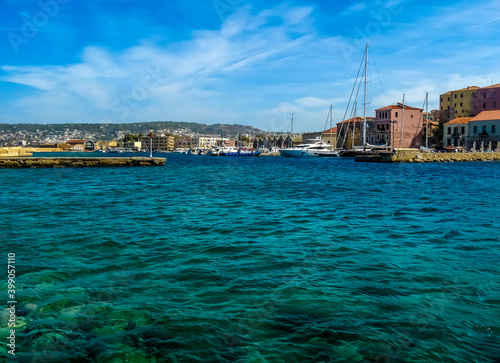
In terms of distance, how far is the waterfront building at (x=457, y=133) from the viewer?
82188 millimetres

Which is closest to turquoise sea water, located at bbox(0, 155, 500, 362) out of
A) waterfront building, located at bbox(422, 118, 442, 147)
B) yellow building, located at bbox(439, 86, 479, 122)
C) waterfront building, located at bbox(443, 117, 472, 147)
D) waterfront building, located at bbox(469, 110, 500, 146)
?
waterfront building, located at bbox(469, 110, 500, 146)

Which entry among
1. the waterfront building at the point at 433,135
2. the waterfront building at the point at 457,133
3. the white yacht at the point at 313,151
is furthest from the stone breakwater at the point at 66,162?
the waterfront building at the point at 433,135

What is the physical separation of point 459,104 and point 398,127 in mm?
16468

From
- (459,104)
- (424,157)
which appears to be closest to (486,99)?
(459,104)

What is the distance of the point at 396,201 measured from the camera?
733 inches

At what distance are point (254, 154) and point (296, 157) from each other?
29.4m

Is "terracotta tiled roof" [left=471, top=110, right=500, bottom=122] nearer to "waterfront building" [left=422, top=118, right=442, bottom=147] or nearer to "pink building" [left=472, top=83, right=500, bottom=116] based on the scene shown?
"pink building" [left=472, top=83, right=500, bottom=116]

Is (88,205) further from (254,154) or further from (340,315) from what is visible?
(254,154)

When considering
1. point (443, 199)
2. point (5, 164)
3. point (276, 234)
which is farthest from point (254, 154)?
point (276, 234)

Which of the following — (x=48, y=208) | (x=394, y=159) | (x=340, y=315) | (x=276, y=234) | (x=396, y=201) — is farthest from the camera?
(x=394, y=159)

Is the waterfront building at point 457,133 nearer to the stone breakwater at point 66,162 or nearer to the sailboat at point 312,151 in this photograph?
the sailboat at point 312,151

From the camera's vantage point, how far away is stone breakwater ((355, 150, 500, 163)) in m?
64.4

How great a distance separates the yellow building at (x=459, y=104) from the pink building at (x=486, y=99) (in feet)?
4.95

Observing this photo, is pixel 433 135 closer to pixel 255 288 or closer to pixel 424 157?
pixel 424 157
